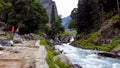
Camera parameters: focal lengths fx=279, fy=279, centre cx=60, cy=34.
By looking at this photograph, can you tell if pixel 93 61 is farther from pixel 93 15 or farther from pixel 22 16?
pixel 93 15

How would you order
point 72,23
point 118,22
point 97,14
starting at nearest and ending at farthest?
point 118,22 → point 97,14 → point 72,23

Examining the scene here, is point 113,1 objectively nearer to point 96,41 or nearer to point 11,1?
point 96,41

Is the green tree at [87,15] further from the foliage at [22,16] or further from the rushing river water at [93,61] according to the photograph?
the rushing river water at [93,61]

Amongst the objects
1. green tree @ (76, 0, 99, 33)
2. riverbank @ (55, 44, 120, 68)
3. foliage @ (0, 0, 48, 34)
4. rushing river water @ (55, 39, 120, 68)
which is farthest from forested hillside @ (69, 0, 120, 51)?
rushing river water @ (55, 39, 120, 68)

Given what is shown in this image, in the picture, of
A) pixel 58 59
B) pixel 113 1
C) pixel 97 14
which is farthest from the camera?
pixel 97 14

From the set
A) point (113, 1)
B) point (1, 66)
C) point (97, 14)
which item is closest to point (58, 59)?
point (1, 66)

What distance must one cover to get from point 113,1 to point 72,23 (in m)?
31.7

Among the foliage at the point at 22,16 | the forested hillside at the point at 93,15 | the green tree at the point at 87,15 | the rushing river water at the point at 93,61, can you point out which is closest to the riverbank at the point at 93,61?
the rushing river water at the point at 93,61

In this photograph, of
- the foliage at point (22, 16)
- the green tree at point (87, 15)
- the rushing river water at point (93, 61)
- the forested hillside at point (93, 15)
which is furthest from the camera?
the green tree at point (87, 15)

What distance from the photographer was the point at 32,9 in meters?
55.9

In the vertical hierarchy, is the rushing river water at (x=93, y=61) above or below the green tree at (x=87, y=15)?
below

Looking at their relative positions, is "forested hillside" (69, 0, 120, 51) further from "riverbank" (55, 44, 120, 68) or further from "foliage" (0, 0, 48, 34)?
"riverbank" (55, 44, 120, 68)

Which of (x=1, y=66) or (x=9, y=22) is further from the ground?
(x=9, y=22)

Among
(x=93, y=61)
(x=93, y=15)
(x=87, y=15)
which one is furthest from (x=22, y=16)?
(x=87, y=15)
